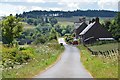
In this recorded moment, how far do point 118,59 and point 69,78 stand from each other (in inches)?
455

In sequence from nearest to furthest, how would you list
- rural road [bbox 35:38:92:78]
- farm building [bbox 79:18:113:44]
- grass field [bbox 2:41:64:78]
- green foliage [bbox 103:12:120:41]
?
1. grass field [bbox 2:41:64:78]
2. rural road [bbox 35:38:92:78]
3. green foliage [bbox 103:12:120:41]
4. farm building [bbox 79:18:113:44]

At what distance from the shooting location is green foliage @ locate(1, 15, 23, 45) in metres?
75.7

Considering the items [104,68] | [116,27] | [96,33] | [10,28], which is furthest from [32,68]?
[116,27]

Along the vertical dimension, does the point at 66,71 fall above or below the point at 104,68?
below

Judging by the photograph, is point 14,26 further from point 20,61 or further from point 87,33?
point 20,61

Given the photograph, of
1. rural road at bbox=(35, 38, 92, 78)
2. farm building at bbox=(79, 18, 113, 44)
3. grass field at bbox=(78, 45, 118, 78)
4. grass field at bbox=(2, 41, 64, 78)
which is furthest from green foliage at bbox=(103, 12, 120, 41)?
grass field at bbox=(78, 45, 118, 78)

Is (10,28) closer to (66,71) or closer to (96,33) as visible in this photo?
(96,33)

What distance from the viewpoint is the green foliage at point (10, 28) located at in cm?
7569

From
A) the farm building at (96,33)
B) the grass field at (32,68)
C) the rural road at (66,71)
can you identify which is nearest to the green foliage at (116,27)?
the farm building at (96,33)

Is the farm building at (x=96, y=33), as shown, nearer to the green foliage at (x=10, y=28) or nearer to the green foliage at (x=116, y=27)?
the green foliage at (x=116, y=27)

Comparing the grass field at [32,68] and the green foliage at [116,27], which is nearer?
the grass field at [32,68]

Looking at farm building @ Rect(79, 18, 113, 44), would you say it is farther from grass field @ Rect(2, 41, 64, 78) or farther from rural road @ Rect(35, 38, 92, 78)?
rural road @ Rect(35, 38, 92, 78)

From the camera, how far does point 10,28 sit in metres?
76.4

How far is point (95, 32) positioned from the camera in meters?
101
